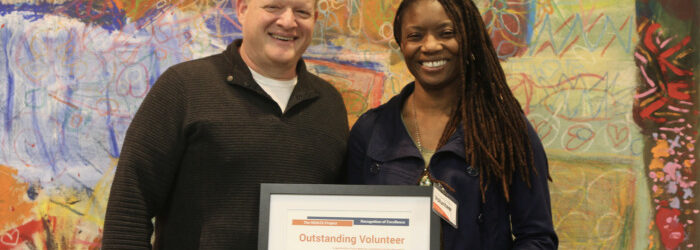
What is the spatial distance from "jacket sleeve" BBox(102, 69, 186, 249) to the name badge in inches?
40.7

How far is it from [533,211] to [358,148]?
77 centimetres

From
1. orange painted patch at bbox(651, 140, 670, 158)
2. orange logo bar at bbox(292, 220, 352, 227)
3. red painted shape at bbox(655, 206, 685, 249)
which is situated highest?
orange painted patch at bbox(651, 140, 670, 158)

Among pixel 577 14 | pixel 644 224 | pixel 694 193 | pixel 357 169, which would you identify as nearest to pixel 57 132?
pixel 357 169

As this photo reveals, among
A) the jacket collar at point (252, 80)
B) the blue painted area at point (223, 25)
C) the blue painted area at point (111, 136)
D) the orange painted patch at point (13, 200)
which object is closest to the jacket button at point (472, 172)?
the jacket collar at point (252, 80)

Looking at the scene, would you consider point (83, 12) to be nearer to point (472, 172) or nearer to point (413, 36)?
point (413, 36)

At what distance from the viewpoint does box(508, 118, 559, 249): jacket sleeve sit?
6.84 ft

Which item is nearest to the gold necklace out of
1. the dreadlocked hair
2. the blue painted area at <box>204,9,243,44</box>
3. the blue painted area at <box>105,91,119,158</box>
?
the dreadlocked hair

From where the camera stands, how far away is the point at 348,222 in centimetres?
194

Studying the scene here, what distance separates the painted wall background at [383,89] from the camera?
2.93 metres

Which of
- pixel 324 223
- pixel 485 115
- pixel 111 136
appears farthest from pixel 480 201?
pixel 111 136

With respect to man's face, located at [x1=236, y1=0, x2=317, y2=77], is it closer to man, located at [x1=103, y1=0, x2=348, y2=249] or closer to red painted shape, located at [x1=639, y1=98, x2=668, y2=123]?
man, located at [x1=103, y1=0, x2=348, y2=249]

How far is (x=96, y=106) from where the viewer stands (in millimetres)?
3109

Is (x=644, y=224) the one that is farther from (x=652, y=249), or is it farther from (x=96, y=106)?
(x=96, y=106)

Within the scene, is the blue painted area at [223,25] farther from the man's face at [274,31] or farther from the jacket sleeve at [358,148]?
the jacket sleeve at [358,148]
